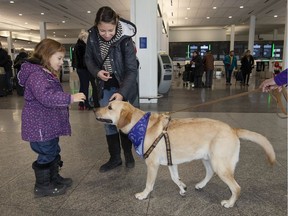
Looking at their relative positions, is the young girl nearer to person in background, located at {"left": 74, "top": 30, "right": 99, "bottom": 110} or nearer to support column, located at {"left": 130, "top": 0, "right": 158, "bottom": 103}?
person in background, located at {"left": 74, "top": 30, "right": 99, "bottom": 110}

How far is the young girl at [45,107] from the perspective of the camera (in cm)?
266

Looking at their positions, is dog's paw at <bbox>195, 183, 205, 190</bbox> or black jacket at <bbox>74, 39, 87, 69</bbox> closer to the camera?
dog's paw at <bbox>195, 183, 205, 190</bbox>

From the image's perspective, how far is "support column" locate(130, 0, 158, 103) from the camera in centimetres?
870

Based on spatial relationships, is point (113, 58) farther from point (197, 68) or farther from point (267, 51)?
point (267, 51)

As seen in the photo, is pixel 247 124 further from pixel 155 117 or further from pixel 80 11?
pixel 80 11

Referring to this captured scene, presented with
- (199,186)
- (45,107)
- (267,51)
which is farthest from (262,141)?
(267,51)

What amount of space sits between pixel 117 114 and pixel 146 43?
6.39m

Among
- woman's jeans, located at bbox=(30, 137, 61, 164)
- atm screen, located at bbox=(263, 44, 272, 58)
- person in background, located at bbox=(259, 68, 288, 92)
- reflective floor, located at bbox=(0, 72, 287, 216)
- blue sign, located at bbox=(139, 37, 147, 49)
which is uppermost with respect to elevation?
atm screen, located at bbox=(263, 44, 272, 58)

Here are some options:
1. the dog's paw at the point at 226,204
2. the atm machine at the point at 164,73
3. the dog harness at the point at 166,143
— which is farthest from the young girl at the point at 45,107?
the atm machine at the point at 164,73

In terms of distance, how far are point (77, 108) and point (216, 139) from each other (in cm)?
632

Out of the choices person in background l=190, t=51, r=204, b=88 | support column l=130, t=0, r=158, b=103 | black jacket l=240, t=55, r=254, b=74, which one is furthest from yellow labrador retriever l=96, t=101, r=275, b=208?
black jacket l=240, t=55, r=254, b=74

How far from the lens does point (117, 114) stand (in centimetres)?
283

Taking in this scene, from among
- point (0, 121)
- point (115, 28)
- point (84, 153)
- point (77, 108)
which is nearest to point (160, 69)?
point (77, 108)

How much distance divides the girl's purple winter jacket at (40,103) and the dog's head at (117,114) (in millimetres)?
375
